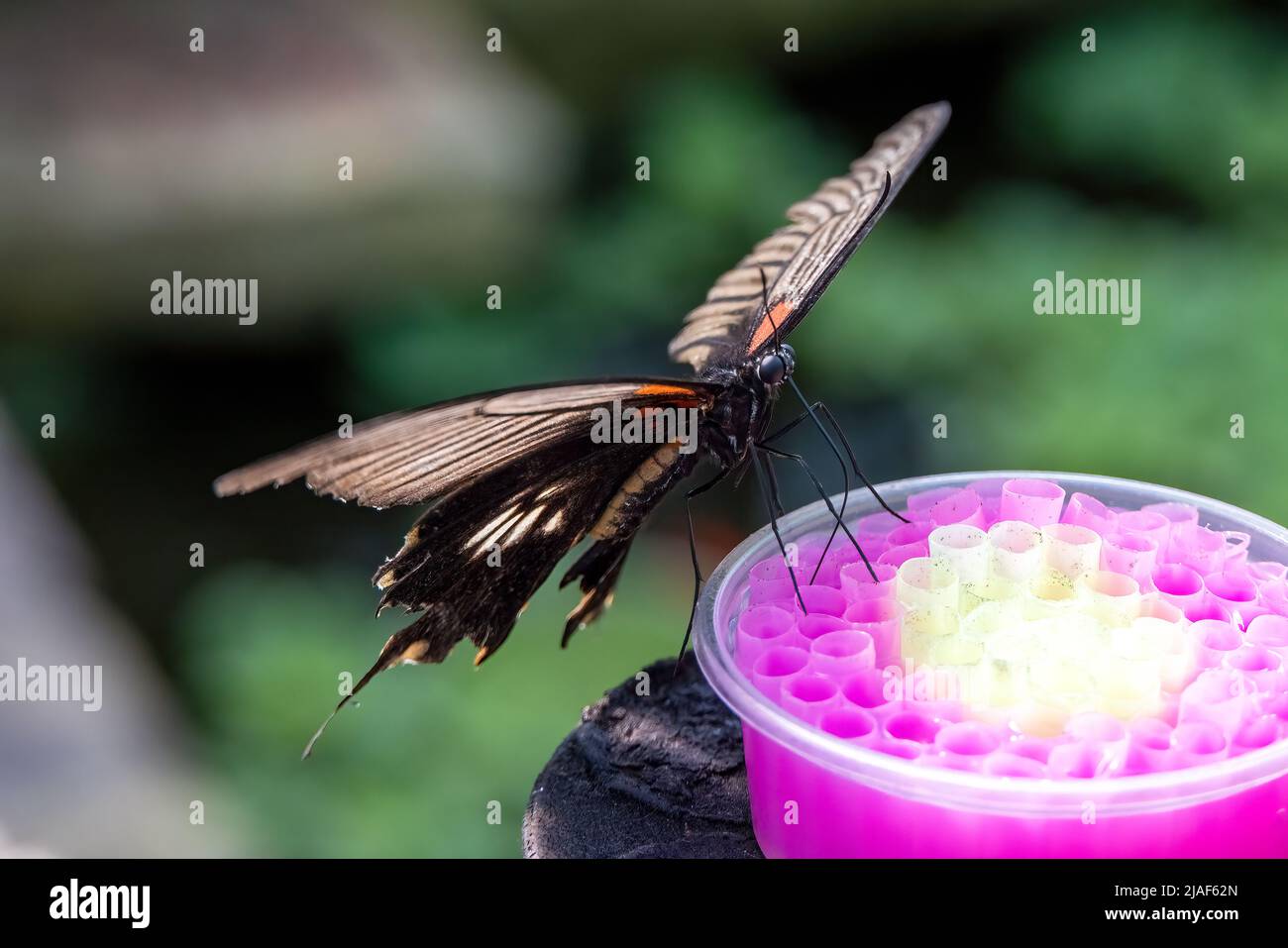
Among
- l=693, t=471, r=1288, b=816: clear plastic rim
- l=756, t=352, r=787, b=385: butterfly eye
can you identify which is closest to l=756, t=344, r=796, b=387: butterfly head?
l=756, t=352, r=787, b=385: butterfly eye

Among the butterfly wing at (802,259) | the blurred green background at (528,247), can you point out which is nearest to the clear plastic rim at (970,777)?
the butterfly wing at (802,259)

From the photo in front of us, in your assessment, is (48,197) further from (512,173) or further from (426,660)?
(426,660)

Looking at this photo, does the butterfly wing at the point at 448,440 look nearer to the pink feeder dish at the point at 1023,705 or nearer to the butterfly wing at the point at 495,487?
the butterfly wing at the point at 495,487

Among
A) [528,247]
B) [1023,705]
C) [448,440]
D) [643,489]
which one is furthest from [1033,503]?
[528,247]

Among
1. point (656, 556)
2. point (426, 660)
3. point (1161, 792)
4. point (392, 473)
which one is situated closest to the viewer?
point (1161, 792)

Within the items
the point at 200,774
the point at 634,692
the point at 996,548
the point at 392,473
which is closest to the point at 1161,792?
the point at 996,548

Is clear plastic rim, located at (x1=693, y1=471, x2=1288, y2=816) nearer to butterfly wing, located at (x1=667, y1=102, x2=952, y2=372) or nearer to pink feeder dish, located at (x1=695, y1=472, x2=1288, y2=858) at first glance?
pink feeder dish, located at (x1=695, y1=472, x2=1288, y2=858)
